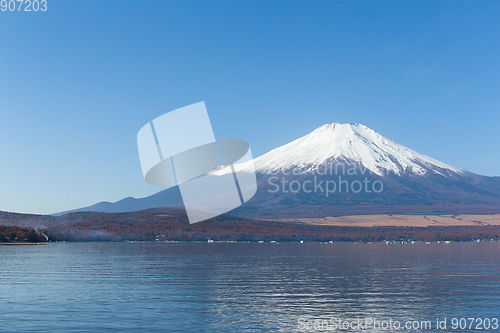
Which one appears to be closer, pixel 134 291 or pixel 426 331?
pixel 426 331

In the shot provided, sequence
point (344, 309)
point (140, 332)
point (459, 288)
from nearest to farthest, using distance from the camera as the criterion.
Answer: point (140, 332) < point (344, 309) < point (459, 288)

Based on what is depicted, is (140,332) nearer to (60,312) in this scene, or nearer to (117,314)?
(117,314)

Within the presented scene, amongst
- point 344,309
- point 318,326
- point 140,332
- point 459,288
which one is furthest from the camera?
point 459,288

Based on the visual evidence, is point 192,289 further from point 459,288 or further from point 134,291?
point 459,288

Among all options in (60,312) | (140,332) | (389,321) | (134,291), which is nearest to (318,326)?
(389,321)

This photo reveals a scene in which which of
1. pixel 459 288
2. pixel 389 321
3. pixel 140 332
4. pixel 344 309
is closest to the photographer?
pixel 140 332

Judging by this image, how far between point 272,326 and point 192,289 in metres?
21.6

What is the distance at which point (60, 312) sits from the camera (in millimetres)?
38344

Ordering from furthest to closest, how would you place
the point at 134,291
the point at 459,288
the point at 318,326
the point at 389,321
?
the point at 459,288 < the point at 134,291 < the point at 389,321 < the point at 318,326

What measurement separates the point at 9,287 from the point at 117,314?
929 inches

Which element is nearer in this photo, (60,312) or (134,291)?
(60,312)

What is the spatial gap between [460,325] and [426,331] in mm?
3434

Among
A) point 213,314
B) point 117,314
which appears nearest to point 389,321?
point 213,314

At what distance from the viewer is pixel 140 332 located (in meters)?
31.6
